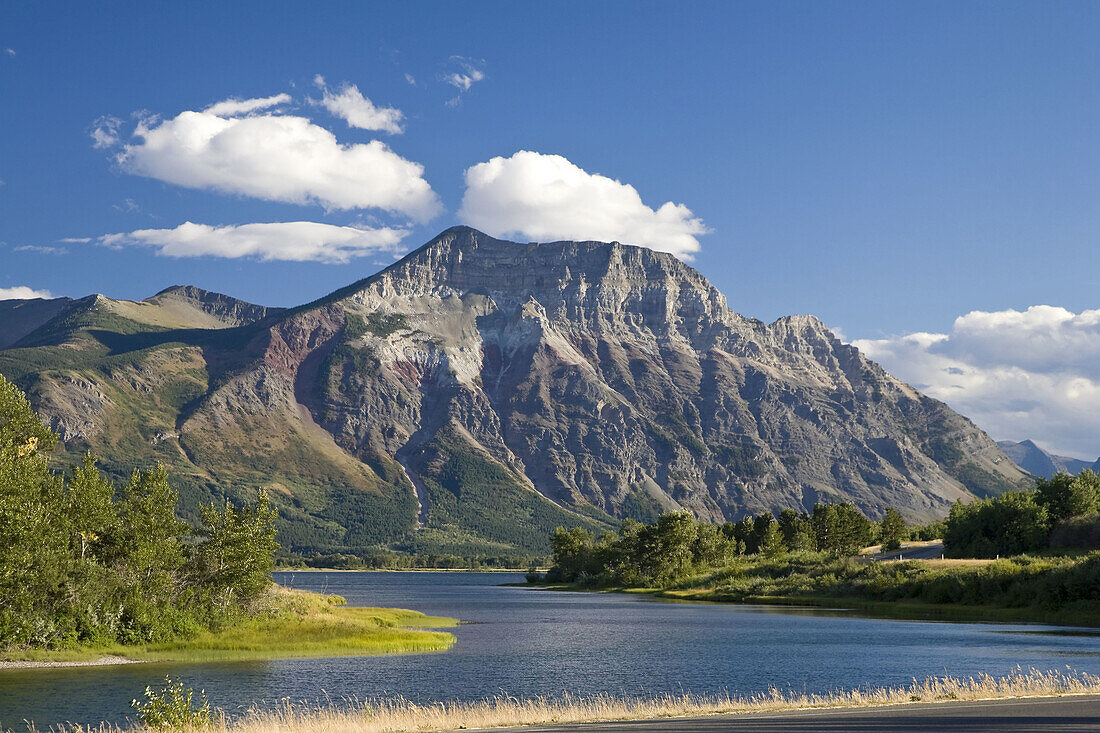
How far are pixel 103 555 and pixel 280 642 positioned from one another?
17184 mm

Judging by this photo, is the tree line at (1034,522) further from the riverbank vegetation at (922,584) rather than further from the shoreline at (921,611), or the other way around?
→ the shoreline at (921,611)

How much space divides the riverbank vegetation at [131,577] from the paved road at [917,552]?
107668 millimetres

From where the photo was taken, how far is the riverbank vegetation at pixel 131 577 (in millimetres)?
69000

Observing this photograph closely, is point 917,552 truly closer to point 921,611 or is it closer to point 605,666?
point 921,611

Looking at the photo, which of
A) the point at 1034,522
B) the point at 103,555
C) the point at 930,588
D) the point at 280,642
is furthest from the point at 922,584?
the point at 103,555

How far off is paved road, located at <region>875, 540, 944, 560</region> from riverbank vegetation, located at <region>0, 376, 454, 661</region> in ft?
353

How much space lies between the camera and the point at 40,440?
88.2 m

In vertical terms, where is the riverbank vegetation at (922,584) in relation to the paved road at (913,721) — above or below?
below

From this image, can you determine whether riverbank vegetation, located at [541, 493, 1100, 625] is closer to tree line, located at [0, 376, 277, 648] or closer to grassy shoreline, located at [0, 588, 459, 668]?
grassy shoreline, located at [0, 588, 459, 668]

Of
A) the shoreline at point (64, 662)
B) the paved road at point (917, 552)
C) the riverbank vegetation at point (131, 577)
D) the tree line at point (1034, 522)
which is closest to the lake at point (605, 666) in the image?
the shoreline at point (64, 662)

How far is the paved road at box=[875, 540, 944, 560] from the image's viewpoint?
171875 mm

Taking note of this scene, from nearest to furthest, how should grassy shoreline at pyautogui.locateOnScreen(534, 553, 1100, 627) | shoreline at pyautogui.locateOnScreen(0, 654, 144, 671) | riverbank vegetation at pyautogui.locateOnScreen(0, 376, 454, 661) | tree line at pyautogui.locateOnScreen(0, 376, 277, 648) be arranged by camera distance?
1. shoreline at pyautogui.locateOnScreen(0, 654, 144, 671)
2. tree line at pyautogui.locateOnScreen(0, 376, 277, 648)
3. riverbank vegetation at pyautogui.locateOnScreen(0, 376, 454, 661)
4. grassy shoreline at pyautogui.locateOnScreen(534, 553, 1100, 627)

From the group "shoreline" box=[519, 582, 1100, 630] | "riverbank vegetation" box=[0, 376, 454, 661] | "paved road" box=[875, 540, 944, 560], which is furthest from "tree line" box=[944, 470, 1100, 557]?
"riverbank vegetation" box=[0, 376, 454, 661]

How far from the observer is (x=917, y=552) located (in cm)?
17600
